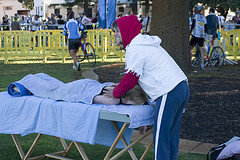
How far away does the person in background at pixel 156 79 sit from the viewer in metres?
3.96

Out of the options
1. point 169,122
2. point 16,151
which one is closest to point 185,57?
point 16,151

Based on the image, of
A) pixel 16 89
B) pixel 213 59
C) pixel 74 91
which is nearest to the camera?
Answer: pixel 74 91

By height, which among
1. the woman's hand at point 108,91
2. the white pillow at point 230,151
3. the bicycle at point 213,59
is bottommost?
the bicycle at point 213,59

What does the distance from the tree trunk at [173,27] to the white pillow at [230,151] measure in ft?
26.3

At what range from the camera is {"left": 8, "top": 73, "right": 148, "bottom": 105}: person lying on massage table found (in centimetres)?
432

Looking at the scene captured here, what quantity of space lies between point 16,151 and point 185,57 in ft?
25.1

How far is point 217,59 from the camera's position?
14.4 metres

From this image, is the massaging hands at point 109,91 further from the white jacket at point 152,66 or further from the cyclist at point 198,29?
the cyclist at point 198,29

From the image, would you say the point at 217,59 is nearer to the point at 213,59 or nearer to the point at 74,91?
the point at 213,59

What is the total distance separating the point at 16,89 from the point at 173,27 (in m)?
8.00

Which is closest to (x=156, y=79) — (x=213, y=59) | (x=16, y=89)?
(x=16, y=89)

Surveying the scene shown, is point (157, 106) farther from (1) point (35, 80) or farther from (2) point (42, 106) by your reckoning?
(1) point (35, 80)

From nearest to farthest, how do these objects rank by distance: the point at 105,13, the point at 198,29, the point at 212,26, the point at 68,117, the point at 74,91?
the point at 68,117 → the point at 74,91 → the point at 198,29 → the point at 212,26 → the point at 105,13

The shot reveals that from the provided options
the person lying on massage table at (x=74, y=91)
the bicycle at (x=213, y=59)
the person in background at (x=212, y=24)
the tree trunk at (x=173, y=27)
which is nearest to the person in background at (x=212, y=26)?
the person in background at (x=212, y=24)
